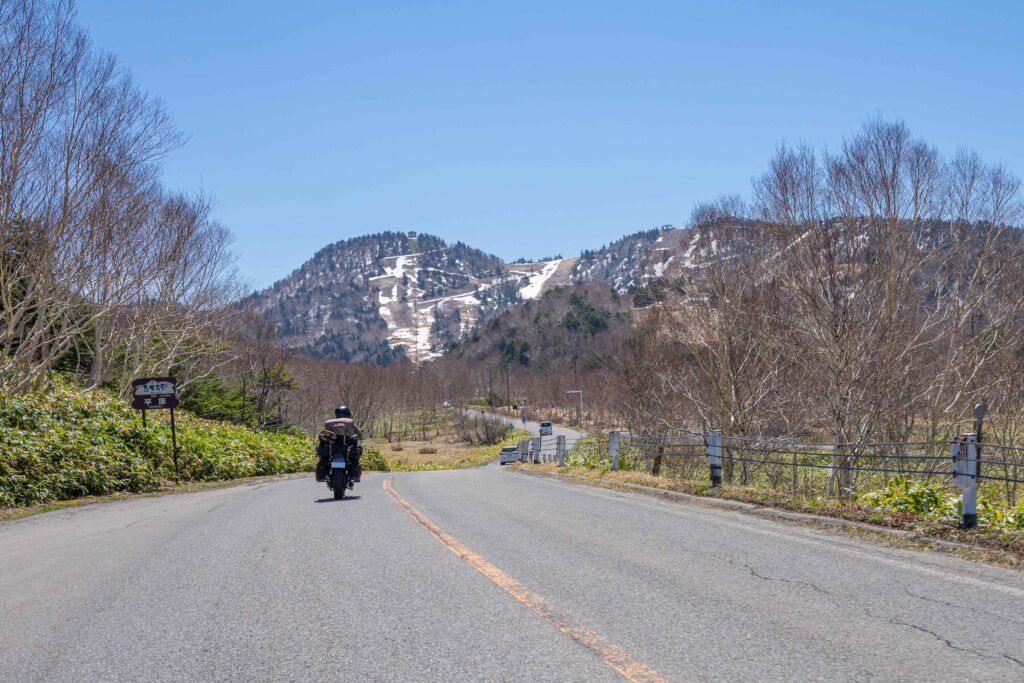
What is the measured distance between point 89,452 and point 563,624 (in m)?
17.0

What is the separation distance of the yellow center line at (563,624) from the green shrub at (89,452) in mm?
11930

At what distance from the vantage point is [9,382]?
23.4 metres

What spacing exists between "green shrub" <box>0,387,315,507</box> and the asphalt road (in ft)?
24.2

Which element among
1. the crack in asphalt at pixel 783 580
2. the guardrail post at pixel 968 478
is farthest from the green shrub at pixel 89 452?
the guardrail post at pixel 968 478

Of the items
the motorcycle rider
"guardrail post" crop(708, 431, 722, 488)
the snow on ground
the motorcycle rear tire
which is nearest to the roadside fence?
"guardrail post" crop(708, 431, 722, 488)

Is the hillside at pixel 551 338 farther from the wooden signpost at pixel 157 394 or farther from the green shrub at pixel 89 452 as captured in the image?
the wooden signpost at pixel 157 394

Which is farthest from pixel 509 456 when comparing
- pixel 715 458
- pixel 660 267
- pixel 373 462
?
pixel 715 458

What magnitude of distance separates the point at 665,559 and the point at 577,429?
7858cm

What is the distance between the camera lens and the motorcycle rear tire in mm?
15000

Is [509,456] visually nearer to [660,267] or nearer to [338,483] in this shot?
[660,267]

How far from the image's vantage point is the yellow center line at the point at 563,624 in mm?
4094

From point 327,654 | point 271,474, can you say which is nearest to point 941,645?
point 327,654

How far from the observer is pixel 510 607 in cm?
556

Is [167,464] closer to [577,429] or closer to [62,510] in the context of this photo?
[62,510]
